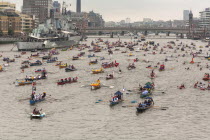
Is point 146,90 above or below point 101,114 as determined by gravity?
above

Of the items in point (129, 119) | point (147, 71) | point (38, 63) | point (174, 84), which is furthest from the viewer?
point (38, 63)

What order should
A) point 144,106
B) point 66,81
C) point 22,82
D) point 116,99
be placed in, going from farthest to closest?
point 66,81, point 22,82, point 116,99, point 144,106

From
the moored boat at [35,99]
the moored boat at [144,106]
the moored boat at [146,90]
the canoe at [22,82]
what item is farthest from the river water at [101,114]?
the canoe at [22,82]

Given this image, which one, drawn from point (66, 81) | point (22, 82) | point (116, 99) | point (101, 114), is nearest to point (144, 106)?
point (116, 99)

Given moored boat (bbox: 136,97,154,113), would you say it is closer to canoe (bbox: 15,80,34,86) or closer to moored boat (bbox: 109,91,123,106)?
moored boat (bbox: 109,91,123,106)

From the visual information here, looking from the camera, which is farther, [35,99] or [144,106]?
[35,99]

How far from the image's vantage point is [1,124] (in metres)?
58.9

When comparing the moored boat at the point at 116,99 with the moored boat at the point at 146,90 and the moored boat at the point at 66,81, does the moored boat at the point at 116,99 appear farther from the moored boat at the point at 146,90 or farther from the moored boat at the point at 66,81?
the moored boat at the point at 66,81

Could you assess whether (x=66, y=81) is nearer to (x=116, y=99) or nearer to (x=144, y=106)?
(x=116, y=99)

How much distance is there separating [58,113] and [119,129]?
1425 centimetres

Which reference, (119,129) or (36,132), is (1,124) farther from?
(119,129)

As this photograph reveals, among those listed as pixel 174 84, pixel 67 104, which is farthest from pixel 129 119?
pixel 174 84

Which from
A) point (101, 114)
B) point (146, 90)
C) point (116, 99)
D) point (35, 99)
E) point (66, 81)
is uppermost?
point (66, 81)

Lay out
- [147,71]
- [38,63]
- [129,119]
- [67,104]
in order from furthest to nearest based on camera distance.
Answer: [38,63], [147,71], [67,104], [129,119]
